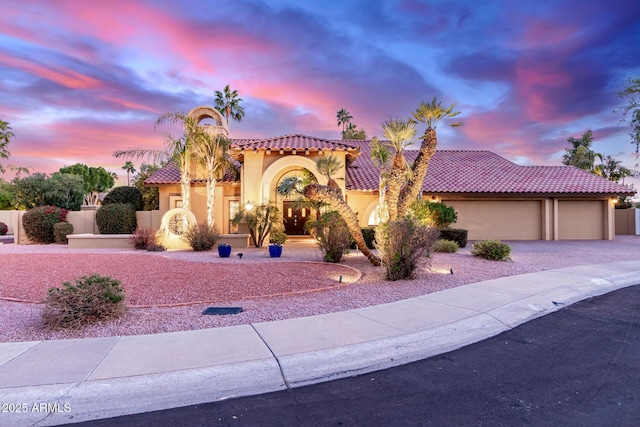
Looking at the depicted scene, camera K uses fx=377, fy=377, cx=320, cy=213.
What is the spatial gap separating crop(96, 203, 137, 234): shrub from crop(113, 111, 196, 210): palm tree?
328cm

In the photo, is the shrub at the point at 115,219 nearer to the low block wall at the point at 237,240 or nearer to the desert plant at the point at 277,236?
the low block wall at the point at 237,240

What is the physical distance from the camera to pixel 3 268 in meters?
12.2

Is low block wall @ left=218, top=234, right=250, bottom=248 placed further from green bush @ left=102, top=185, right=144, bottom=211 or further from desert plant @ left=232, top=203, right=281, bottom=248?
green bush @ left=102, top=185, right=144, bottom=211

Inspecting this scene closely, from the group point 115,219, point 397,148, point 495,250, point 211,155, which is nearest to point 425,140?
point 397,148

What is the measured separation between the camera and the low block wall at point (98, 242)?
62.7ft

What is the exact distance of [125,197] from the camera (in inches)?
979

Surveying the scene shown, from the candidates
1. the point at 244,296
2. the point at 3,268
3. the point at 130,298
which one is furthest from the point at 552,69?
the point at 3,268

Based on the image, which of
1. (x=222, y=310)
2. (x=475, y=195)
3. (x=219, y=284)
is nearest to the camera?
(x=222, y=310)

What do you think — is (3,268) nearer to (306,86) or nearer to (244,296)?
(244,296)

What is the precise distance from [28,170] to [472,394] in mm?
35171

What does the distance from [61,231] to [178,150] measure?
28.3ft

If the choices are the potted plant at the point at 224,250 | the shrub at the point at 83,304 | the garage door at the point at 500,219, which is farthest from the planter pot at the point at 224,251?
the garage door at the point at 500,219

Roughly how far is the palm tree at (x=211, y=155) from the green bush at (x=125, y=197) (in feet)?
24.5

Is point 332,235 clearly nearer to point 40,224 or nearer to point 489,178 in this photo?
point 489,178
